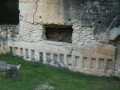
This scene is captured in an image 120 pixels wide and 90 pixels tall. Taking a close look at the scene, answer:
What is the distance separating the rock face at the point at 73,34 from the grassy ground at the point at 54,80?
1.01ft

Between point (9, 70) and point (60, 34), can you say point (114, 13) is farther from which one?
point (9, 70)

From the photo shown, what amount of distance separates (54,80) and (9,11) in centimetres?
619

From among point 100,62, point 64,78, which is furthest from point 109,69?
point 64,78

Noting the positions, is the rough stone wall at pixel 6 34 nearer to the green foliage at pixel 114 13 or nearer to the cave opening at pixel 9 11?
the cave opening at pixel 9 11

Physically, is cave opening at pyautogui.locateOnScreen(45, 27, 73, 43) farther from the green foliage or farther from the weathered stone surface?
the weathered stone surface

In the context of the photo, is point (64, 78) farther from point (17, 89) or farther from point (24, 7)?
point (24, 7)

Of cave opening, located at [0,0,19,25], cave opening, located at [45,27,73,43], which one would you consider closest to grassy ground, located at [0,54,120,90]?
cave opening, located at [45,27,73,43]

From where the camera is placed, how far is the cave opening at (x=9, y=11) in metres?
12.4

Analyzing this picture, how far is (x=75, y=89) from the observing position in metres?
7.27

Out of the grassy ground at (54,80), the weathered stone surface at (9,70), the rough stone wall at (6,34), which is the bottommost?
the grassy ground at (54,80)

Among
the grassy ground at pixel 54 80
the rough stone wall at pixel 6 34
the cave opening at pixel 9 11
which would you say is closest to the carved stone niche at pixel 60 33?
the grassy ground at pixel 54 80

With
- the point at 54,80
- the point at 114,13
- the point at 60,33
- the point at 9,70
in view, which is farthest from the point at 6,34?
the point at 114,13

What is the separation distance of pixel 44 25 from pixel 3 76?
7.61 feet

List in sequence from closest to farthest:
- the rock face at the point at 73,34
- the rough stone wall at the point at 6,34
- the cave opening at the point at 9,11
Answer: the rock face at the point at 73,34 < the rough stone wall at the point at 6,34 < the cave opening at the point at 9,11
